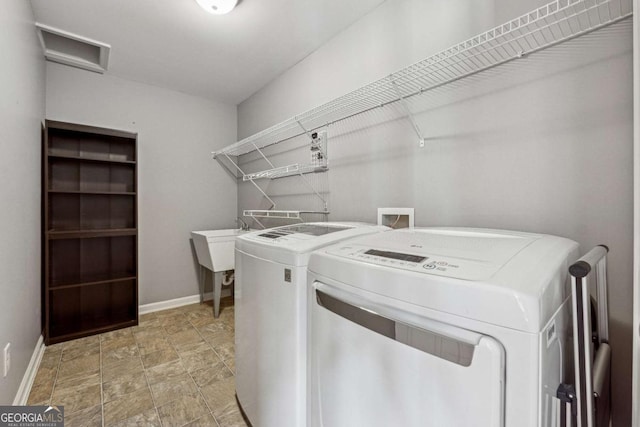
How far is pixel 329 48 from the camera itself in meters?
2.16

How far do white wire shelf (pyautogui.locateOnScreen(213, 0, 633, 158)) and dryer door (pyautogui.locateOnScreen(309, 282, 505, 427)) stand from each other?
99 centimetres

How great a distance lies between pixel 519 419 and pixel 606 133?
1.03 meters

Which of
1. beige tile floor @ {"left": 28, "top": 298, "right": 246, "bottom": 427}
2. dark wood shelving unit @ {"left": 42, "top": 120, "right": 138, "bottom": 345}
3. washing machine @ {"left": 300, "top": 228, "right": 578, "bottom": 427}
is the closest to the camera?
washing machine @ {"left": 300, "top": 228, "right": 578, "bottom": 427}

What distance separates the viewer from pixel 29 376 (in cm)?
174

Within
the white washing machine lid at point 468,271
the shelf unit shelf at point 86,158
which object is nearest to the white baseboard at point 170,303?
the shelf unit shelf at point 86,158

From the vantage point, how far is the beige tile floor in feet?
4.98

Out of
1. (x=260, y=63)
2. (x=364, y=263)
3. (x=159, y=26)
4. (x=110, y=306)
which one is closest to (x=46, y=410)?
(x=110, y=306)

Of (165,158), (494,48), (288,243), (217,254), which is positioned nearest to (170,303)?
(217,254)

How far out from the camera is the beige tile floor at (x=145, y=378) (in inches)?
59.7

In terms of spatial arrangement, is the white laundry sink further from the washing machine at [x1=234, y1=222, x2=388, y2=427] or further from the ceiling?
the ceiling

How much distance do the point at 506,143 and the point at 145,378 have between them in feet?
8.20

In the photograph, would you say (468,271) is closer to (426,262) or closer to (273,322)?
(426,262)

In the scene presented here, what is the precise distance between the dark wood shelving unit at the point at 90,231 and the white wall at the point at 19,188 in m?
0.37

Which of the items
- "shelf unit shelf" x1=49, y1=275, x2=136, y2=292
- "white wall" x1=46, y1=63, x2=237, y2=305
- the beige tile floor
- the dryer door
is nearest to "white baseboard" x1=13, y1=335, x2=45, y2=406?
the beige tile floor
